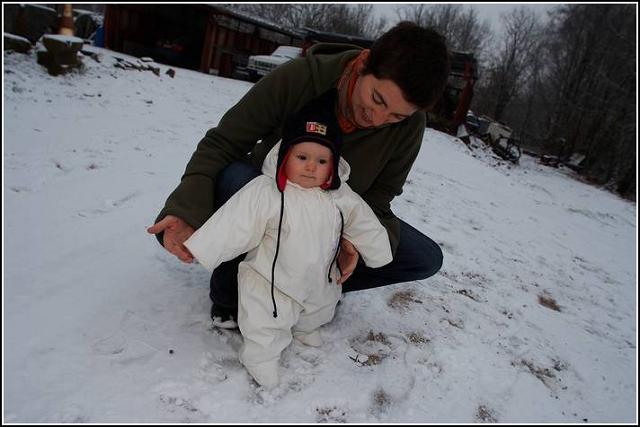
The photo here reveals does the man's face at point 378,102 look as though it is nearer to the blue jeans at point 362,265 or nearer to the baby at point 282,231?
the baby at point 282,231

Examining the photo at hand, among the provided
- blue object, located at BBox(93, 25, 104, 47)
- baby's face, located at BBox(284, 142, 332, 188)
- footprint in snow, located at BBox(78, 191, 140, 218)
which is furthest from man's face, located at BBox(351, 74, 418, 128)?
blue object, located at BBox(93, 25, 104, 47)

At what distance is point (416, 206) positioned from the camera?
421cm

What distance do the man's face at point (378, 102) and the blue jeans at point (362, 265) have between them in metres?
0.50

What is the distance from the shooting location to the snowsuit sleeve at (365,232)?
168cm

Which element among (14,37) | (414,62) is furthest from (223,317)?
(14,37)

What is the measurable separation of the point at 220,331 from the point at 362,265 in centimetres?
70

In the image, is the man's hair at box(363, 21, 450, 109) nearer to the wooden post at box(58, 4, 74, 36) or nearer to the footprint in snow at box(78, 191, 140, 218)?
the footprint in snow at box(78, 191, 140, 218)

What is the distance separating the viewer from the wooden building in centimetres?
1431

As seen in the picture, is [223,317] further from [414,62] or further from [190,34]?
[190,34]

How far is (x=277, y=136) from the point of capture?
5.86ft

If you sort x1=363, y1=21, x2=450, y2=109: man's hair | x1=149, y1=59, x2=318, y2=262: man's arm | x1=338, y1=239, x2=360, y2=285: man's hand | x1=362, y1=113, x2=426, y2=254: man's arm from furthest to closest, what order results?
x1=362, y1=113, x2=426, y2=254: man's arm
x1=338, y1=239, x2=360, y2=285: man's hand
x1=149, y1=59, x2=318, y2=262: man's arm
x1=363, y1=21, x2=450, y2=109: man's hair

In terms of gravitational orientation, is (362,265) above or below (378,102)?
below

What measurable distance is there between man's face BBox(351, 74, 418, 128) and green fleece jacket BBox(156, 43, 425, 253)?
0.16 meters

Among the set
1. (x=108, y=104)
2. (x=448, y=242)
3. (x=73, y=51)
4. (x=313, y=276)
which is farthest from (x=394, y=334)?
(x=73, y=51)
